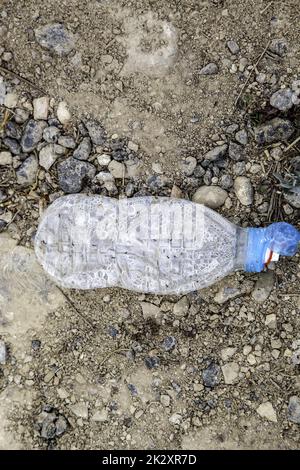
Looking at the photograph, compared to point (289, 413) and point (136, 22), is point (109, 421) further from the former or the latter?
point (136, 22)

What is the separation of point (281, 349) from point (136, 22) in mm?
1703

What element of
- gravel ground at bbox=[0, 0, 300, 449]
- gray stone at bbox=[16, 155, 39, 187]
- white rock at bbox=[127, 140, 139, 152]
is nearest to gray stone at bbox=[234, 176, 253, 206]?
gravel ground at bbox=[0, 0, 300, 449]

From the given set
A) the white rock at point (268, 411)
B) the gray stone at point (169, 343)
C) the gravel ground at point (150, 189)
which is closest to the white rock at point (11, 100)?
the gravel ground at point (150, 189)

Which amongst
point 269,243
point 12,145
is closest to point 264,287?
point 269,243

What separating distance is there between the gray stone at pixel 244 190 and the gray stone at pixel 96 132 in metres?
0.68

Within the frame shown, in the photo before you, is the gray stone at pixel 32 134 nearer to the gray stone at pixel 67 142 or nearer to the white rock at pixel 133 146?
the gray stone at pixel 67 142

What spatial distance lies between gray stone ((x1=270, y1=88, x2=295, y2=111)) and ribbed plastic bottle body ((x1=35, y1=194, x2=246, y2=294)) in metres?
0.59

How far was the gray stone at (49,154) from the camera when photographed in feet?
9.15

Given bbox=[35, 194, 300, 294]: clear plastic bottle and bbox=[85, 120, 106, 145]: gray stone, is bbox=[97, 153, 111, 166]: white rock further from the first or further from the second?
bbox=[35, 194, 300, 294]: clear plastic bottle

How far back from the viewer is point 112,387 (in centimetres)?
281

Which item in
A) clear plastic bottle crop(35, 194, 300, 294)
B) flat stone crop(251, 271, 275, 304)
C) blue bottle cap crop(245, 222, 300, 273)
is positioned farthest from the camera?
flat stone crop(251, 271, 275, 304)

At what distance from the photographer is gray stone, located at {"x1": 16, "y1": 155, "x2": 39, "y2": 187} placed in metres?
2.82

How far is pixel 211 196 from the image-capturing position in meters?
2.73

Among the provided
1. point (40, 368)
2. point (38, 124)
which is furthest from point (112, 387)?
point (38, 124)
